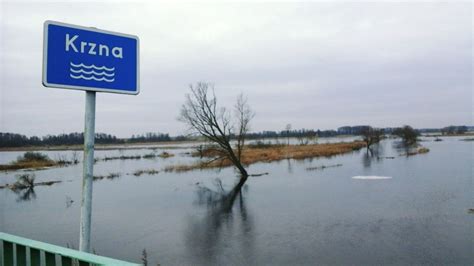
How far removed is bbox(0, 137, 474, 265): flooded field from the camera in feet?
31.0

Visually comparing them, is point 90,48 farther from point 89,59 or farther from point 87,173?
point 87,173

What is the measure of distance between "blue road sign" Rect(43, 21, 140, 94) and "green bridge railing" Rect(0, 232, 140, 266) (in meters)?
1.04

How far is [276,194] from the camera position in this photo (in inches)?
730

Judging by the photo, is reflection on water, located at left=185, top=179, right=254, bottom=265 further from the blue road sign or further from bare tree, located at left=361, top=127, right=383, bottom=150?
bare tree, located at left=361, top=127, right=383, bottom=150

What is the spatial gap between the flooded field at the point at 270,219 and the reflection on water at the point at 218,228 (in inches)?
1.3

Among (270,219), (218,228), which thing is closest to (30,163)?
(218,228)

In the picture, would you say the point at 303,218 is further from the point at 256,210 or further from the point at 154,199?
the point at 154,199

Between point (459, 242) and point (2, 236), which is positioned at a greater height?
point (2, 236)

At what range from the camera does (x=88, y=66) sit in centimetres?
247

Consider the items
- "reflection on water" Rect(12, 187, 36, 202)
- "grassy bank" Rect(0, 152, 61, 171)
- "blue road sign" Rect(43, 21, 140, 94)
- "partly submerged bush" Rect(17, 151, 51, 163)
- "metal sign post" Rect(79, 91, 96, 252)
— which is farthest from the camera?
"partly submerged bush" Rect(17, 151, 51, 163)

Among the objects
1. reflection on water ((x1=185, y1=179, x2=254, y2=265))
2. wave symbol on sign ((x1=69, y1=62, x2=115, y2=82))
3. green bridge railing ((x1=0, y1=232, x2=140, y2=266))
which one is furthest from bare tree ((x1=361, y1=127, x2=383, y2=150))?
green bridge railing ((x1=0, y1=232, x2=140, y2=266))

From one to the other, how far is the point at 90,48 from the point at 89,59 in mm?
77

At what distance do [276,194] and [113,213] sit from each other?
26.2 feet

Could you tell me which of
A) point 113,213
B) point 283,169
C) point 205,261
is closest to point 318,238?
point 205,261
